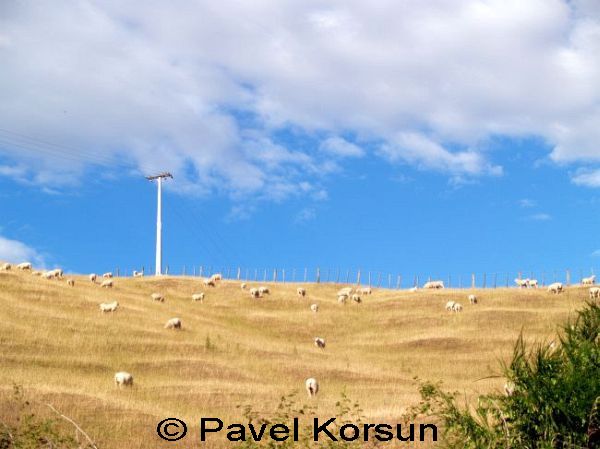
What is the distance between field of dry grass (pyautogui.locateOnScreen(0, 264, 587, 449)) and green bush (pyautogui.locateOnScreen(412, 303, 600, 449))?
388 inches

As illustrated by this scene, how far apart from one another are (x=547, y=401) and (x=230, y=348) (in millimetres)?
40311

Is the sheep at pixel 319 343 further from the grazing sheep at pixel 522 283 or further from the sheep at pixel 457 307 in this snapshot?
the grazing sheep at pixel 522 283

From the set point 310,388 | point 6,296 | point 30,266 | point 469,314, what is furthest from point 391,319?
point 30,266

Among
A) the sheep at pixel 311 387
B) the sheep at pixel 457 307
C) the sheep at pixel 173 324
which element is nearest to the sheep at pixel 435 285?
the sheep at pixel 457 307

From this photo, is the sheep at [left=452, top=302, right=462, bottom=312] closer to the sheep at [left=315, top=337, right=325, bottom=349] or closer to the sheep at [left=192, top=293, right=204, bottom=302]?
the sheep at [left=315, top=337, right=325, bottom=349]

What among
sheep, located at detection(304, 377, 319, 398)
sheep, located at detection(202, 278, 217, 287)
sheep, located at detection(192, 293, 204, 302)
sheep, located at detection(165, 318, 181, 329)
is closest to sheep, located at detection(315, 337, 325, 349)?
sheep, located at detection(165, 318, 181, 329)

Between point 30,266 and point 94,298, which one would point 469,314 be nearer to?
point 94,298

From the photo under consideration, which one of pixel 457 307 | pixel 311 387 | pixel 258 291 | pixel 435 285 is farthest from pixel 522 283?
pixel 311 387

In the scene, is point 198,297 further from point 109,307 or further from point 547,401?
point 547,401

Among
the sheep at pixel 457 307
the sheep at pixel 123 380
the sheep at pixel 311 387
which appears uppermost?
the sheep at pixel 457 307

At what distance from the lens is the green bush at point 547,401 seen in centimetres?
827

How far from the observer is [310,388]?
37062 mm

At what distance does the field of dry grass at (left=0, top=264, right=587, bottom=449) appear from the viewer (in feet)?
99.6

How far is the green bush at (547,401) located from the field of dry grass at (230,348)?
9.86m
